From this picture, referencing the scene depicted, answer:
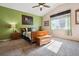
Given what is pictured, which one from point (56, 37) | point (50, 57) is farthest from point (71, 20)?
point (50, 57)

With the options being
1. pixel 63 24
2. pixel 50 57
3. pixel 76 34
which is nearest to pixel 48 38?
pixel 63 24

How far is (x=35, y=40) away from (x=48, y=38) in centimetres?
62

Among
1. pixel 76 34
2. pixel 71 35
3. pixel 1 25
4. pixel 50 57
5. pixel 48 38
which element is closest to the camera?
pixel 50 57

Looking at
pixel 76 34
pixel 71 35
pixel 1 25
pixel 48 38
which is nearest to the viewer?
pixel 1 25

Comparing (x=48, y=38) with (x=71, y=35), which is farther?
(x=48, y=38)

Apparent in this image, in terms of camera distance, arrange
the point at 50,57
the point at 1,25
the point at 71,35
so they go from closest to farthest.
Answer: the point at 50,57, the point at 1,25, the point at 71,35

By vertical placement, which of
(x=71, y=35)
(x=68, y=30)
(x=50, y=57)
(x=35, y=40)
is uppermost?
(x=68, y=30)

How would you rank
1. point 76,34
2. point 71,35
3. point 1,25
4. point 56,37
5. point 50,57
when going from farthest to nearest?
point 56,37 → point 71,35 → point 76,34 → point 1,25 → point 50,57

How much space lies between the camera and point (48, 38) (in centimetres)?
328

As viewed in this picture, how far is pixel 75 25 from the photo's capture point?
2.86 m

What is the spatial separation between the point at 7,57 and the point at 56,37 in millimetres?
A: 2788

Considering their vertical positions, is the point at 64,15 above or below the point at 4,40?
above

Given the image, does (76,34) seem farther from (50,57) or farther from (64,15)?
(50,57)

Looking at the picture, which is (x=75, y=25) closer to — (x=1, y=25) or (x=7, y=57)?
(x=7, y=57)
